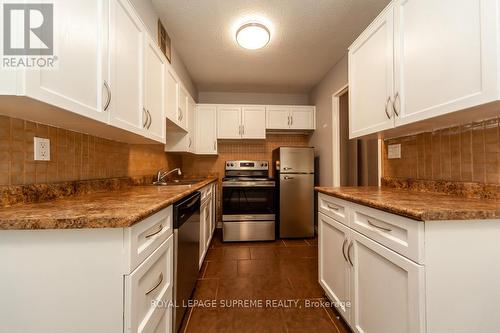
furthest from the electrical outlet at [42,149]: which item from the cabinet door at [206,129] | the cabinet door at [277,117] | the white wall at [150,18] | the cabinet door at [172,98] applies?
the cabinet door at [277,117]

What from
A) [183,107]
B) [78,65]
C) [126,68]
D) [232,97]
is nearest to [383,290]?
[78,65]

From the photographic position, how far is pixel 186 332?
1.33 meters

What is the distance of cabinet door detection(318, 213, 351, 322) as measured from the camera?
4.22 ft

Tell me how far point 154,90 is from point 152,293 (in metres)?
1.40

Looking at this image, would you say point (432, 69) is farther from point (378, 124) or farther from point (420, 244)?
point (420, 244)

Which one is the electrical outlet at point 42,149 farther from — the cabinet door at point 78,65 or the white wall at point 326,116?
the white wall at point 326,116

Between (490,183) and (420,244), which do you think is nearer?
(420,244)

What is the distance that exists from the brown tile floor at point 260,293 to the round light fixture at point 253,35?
229cm

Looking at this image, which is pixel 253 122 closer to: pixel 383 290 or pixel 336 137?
pixel 336 137

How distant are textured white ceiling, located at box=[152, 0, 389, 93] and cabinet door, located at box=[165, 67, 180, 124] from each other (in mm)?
519

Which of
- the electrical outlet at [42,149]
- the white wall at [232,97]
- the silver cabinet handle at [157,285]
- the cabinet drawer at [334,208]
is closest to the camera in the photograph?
the silver cabinet handle at [157,285]

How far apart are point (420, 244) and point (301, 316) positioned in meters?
1.08

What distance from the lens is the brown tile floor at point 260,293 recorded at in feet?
4.58

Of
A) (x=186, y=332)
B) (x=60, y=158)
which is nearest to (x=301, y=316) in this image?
(x=186, y=332)
